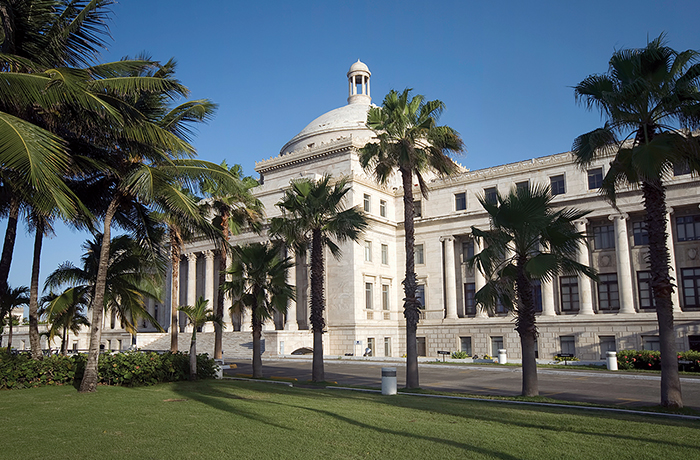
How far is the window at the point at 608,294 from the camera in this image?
144ft

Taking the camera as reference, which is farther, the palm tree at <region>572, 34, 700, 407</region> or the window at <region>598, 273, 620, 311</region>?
the window at <region>598, 273, 620, 311</region>

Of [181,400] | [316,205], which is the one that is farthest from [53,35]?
[316,205]

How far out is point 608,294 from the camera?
145ft

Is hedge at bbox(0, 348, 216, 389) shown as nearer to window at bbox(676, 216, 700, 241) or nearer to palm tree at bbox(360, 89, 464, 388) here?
palm tree at bbox(360, 89, 464, 388)

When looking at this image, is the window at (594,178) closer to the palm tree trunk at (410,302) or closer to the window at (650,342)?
the window at (650,342)

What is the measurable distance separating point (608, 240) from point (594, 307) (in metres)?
5.51

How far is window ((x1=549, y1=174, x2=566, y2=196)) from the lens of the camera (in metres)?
46.6

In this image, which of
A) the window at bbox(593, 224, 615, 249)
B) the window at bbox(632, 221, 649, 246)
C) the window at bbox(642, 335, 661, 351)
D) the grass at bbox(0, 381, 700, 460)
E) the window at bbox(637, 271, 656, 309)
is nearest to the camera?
the grass at bbox(0, 381, 700, 460)

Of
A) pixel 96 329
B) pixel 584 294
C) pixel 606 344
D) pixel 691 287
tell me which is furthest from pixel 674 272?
pixel 96 329

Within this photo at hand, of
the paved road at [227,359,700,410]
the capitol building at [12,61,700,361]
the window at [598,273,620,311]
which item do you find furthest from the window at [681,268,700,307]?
the paved road at [227,359,700,410]

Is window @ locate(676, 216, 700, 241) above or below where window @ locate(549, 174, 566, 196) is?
below

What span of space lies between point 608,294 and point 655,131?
30914 millimetres

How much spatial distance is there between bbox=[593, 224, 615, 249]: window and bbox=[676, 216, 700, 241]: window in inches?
179

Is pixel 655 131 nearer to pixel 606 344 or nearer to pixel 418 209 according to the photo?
pixel 606 344
